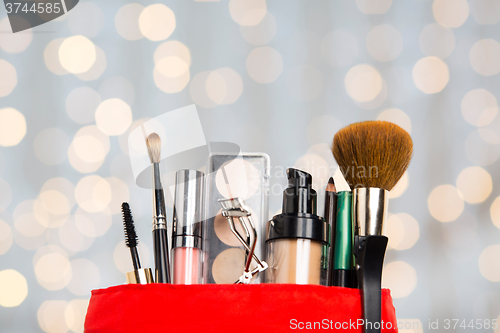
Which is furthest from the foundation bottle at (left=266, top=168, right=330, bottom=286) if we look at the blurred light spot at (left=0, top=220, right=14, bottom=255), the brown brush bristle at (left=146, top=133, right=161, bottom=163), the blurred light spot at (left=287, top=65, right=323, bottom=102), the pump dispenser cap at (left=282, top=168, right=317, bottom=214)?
the blurred light spot at (left=0, top=220, right=14, bottom=255)

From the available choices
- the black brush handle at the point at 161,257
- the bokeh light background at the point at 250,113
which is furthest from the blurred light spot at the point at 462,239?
the black brush handle at the point at 161,257

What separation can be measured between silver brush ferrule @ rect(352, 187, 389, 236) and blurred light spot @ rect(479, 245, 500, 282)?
0.21 metres

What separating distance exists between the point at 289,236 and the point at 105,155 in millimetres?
283

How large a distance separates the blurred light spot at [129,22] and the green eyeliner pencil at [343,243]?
32 cm

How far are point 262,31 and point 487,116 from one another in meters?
0.27

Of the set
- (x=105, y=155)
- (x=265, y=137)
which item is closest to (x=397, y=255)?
(x=265, y=137)

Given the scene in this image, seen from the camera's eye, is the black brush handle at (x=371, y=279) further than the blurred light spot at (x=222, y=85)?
No

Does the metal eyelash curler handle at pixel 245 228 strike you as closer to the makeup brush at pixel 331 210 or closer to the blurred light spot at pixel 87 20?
the makeup brush at pixel 331 210

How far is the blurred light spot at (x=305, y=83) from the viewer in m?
0.48

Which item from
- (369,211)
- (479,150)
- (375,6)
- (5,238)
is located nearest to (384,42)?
(375,6)

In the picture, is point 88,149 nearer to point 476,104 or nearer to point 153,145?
point 153,145

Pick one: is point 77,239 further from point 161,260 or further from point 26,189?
point 161,260

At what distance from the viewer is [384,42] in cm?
48

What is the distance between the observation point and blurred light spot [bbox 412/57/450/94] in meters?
0.47
